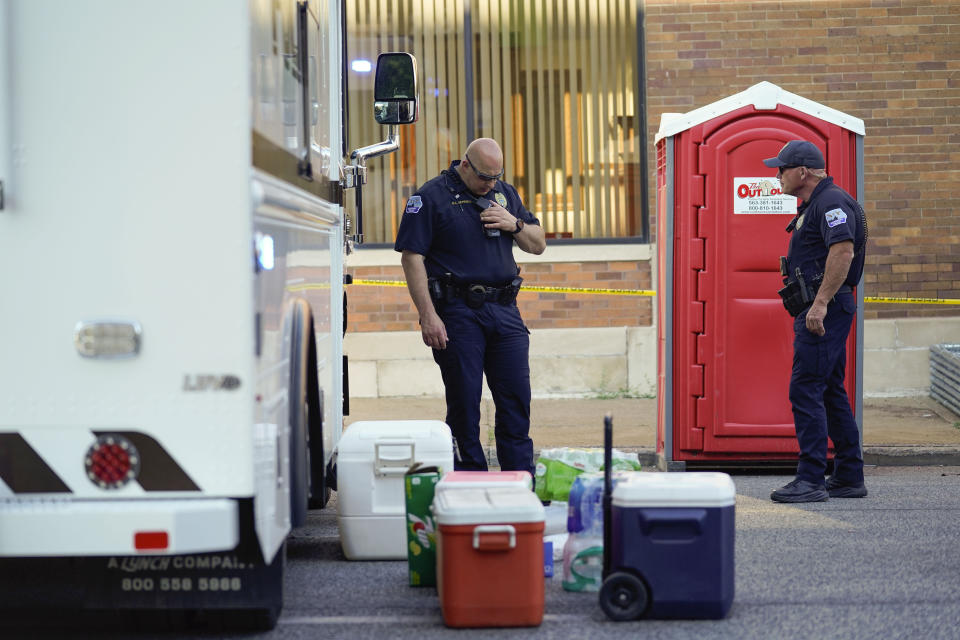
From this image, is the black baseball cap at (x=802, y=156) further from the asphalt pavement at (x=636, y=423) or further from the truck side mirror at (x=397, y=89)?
the asphalt pavement at (x=636, y=423)

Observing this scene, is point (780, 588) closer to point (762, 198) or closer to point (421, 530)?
point (421, 530)

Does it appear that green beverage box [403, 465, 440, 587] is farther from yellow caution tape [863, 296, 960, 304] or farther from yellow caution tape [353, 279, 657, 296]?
yellow caution tape [863, 296, 960, 304]

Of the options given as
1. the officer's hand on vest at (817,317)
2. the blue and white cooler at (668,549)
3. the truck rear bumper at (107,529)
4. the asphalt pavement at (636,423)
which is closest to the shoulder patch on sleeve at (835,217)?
the officer's hand on vest at (817,317)

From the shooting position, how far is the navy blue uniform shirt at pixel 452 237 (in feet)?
Answer: 22.4

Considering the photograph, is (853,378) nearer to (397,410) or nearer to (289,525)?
(397,410)

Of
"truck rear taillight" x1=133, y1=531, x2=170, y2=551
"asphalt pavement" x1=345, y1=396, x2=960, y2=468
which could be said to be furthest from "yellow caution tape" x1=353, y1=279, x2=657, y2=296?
"truck rear taillight" x1=133, y1=531, x2=170, y2=551

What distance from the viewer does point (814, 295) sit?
290 inches

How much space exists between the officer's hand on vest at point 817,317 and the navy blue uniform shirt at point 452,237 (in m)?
1.66

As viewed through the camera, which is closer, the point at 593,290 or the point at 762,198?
the point at 762,198

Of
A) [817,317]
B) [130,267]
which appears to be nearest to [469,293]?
[817,317]

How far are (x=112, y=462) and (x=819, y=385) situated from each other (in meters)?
4.53

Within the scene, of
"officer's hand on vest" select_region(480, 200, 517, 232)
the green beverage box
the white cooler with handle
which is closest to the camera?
the green beverage box

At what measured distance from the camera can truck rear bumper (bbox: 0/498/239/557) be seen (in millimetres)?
3830

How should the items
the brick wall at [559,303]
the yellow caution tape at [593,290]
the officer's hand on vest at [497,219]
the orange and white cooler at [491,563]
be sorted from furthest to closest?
the brick wall at [559,303] < the yellow caution tape at [593,290] < the officer's hand on vest at [497,219] < the orange and white cooler at [491,563]
